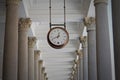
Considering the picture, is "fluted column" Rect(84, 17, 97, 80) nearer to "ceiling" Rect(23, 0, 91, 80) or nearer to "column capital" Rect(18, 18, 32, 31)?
"ceiling" Rect(23, 0, 91, 80)

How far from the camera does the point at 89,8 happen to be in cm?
1650

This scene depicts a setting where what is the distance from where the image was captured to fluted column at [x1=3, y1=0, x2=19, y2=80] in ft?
41.6

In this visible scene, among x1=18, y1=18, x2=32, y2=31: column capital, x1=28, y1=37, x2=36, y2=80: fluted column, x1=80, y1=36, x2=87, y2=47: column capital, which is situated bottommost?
x1=28, y1=37, x2=36, y2=80: fluted column

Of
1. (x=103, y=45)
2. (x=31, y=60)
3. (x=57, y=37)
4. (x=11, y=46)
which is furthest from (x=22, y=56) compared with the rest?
(x=103, y=45)

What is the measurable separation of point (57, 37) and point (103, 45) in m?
2.81

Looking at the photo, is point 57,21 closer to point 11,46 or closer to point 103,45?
point 11,46

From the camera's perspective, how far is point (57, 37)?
14828mm

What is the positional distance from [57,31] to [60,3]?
4.50m

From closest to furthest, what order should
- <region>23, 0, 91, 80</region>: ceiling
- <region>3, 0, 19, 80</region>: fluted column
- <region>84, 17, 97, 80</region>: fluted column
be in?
1. <region>3, 0, 19, 80</region>: fluted column
2. <region>84, 17, 97, 80</region>: fluted column
3. <region>23, 0, 91, 80</region>: ceiling

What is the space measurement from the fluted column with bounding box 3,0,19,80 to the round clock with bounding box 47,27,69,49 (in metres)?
2.31

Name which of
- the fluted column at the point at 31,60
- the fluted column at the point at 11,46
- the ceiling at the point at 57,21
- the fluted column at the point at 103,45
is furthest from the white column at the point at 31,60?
the fluted column at the point at 103,45

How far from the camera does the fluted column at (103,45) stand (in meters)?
12.5

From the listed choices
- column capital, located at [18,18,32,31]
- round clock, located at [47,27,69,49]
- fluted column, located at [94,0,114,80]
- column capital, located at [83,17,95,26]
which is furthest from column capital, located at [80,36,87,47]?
fluted column, located at [94,0,114,80]

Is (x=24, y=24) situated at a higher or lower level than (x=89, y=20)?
lower
